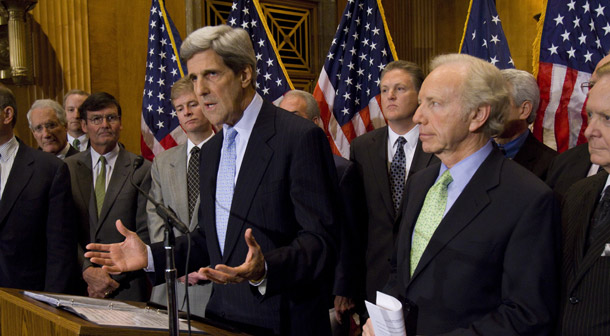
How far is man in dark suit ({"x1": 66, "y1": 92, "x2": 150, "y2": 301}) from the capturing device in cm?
347

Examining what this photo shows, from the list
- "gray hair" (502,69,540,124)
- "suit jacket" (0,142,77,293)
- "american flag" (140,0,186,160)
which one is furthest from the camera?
"american flag" (140,0,186,160)

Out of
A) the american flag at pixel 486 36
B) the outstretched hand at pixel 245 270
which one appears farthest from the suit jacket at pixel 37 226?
the american flag at pixel 486 36

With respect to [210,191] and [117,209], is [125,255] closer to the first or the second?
[210,191]

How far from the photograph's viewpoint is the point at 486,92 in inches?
74.6

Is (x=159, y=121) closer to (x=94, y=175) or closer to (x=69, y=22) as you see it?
(x=94, y=175)

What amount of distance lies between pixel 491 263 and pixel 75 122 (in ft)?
12.6

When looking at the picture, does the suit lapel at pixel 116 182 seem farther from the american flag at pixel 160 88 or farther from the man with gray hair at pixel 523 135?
the man with gray hair at pixel 523 135

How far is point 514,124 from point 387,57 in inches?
76.8

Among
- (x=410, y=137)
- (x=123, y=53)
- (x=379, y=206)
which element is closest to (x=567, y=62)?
(x=410, y=137)

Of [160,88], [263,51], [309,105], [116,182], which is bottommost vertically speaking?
[116,182]

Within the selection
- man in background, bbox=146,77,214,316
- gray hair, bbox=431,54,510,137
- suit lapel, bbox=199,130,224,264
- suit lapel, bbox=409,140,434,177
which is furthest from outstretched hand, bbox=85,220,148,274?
suit lapel, bbox=409,140,434,177

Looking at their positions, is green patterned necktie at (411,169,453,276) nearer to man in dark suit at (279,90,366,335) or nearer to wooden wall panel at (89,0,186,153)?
man in dark suit at (279,90,366,335)

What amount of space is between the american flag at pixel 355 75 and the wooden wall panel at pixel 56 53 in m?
2.38

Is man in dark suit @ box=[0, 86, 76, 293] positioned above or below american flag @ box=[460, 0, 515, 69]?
below
